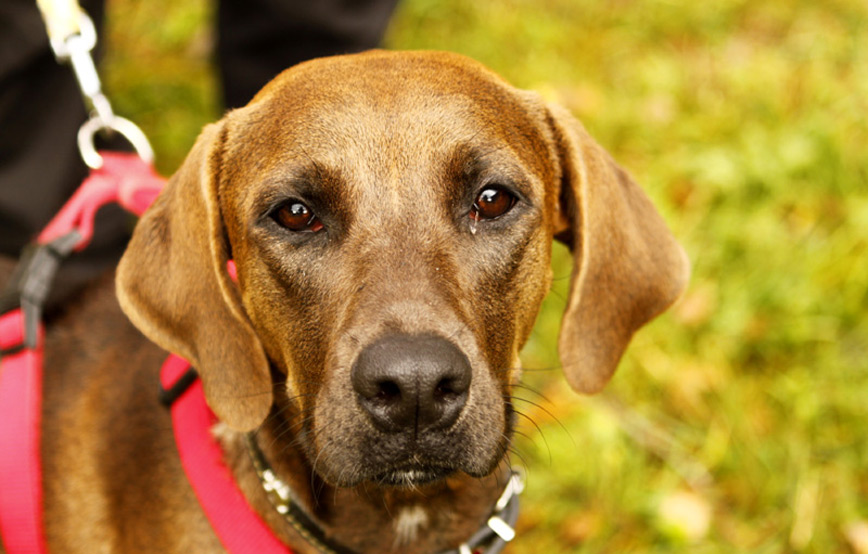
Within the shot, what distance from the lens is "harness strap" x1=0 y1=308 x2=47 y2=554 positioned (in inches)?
131

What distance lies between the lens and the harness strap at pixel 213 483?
10.1 ft

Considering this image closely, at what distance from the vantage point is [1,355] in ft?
11.5

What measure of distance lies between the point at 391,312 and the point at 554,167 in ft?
3.51

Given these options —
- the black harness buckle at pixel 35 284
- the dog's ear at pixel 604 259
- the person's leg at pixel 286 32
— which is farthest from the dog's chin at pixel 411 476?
the person's leg at pixel 286 32

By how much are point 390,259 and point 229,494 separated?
1.05 metres

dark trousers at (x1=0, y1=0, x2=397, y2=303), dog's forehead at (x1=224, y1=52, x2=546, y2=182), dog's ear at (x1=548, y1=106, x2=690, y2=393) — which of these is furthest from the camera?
dark trousers at (x1=0, y1=0, x2=397, y2=303)

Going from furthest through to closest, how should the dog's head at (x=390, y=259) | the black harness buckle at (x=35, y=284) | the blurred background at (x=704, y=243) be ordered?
the blurred background at (x=704, y=243) < the black harness buckle at (x=35, y=284) < the dog's head at (x=390, y=259)

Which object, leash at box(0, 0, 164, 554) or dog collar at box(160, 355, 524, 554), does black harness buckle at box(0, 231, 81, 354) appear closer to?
leash at box(0, 0, 164, 554)

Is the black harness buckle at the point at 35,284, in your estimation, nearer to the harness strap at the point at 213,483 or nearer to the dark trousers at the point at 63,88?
the dark trousers at the point at 63,88

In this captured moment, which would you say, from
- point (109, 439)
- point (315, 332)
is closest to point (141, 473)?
point (109, 439)

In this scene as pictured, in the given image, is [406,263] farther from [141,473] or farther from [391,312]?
[141,473]

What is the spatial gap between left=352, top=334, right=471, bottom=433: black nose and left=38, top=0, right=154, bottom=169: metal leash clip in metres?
2.04

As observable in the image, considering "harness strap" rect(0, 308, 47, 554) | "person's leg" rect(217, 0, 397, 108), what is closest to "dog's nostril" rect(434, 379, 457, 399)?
"harness strap" rect(0, 308, 47, 554)

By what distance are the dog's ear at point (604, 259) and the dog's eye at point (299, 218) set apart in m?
0.99
